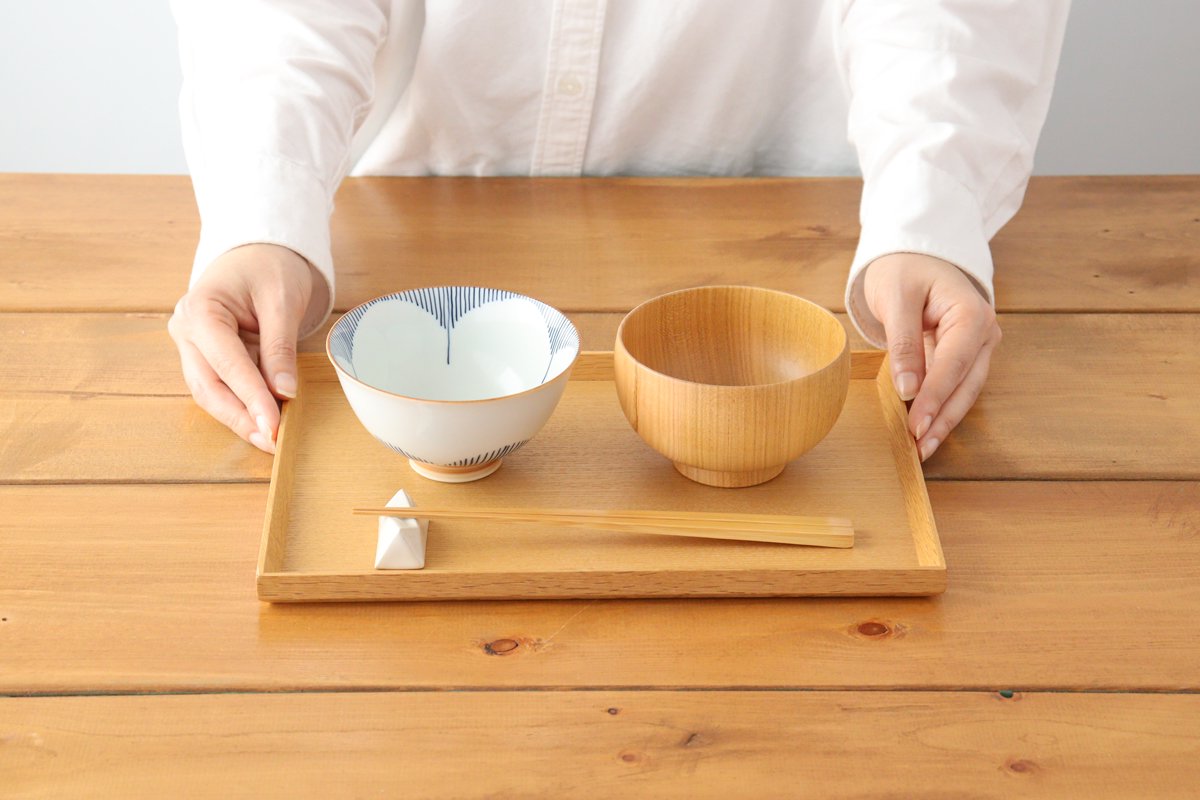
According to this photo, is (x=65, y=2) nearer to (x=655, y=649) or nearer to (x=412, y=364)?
(x=412, y=364)

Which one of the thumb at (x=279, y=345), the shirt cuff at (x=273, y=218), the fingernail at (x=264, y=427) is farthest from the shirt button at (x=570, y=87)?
the fingernail at (x=264, y=427)

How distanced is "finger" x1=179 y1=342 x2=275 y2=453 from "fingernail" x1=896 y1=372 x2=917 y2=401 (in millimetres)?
387

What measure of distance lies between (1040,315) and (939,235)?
4.6 inches

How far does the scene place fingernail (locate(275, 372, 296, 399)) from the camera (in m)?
0.70

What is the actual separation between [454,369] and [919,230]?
36cm

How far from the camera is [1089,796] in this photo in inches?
18.3

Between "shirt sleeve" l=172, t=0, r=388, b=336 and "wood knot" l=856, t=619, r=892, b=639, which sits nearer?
"wood knot" l=856, t=619, r=892, b=639

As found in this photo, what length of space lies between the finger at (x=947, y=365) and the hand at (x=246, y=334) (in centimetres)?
39

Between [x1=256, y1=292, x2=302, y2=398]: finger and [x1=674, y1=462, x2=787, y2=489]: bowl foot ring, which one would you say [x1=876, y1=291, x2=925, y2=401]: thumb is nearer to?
[x1=674, y1=462, x2=787, y2=489]: bowl foot ring

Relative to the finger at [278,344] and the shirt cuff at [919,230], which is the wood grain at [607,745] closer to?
the finger at [278,344]

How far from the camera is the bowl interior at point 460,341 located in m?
0.67

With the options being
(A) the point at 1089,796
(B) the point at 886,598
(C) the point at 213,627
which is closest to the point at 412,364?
(C) the point at 213,627

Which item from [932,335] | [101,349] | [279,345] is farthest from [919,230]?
[101,349]

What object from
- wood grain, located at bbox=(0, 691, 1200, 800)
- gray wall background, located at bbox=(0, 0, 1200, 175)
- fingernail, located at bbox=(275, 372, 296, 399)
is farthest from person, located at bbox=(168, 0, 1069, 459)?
gray wall background, located at bbox=(0, 0, 1200, 175)
